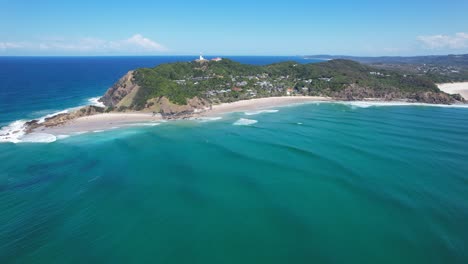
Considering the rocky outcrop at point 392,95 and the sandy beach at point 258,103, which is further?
the rocky outcrop at point 392,95

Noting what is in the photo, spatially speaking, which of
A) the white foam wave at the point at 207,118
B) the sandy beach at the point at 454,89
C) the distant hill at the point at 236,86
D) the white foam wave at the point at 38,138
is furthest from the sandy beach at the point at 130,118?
the sandy beach at the point at 454,89

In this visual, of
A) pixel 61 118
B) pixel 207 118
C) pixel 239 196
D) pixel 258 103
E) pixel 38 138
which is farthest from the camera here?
pixel 258 103

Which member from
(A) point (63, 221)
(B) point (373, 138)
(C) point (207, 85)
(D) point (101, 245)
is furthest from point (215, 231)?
(C) point (207, 85)

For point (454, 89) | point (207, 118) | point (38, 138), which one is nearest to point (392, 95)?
point (454, 89)

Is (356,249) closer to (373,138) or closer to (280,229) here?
(280,229)

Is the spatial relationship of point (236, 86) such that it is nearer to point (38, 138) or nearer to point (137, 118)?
point (137, 118)

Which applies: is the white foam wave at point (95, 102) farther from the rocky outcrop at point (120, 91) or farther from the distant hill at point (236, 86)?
the distant hill at point (236, 86)
